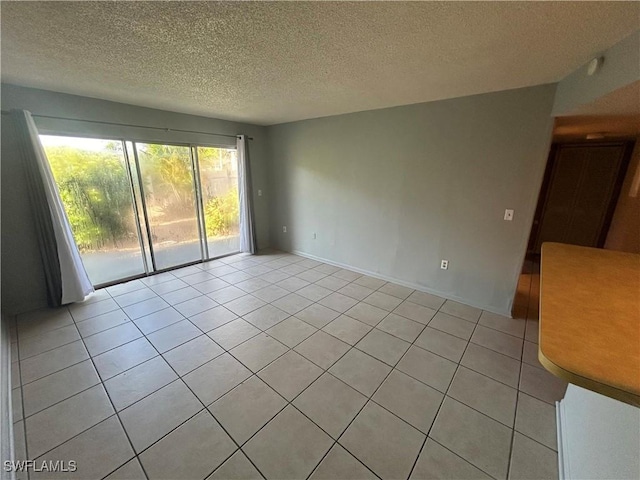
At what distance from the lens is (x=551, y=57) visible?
1725 millimetres

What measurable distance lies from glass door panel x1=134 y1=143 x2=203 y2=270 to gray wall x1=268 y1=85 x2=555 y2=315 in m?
1.80

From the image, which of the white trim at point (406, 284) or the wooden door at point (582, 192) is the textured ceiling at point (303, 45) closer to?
the white trim at point (406, 284)

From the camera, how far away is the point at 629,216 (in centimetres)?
302

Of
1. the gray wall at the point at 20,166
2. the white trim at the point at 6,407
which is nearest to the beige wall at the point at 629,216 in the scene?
the white trim at the point at 6,407

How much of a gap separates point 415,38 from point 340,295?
103 inches

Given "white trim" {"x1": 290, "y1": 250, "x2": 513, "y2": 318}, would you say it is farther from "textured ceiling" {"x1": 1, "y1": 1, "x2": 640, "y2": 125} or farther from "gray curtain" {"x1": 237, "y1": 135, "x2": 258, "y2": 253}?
"textured ceiling" {"x1": 1, "y1": 1, "x2": 640, "y2": 125}

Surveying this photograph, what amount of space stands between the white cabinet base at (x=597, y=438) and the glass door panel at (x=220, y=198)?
465cm

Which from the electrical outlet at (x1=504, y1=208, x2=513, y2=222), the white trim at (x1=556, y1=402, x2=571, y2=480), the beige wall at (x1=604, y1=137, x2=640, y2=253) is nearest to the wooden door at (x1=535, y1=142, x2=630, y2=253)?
the beige wall at (x1=604, y1=137, x2=640, y2=253)

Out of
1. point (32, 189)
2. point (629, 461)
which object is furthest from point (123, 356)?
point (629, 461)

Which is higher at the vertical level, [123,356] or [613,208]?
[613,208]

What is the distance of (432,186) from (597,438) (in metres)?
2.47

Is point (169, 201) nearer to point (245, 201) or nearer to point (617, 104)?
point (245, 201)

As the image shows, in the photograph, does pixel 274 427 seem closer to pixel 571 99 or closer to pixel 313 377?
pixel 313 377

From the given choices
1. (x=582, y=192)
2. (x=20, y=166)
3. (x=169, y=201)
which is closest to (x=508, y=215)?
(x=582, y=192)
